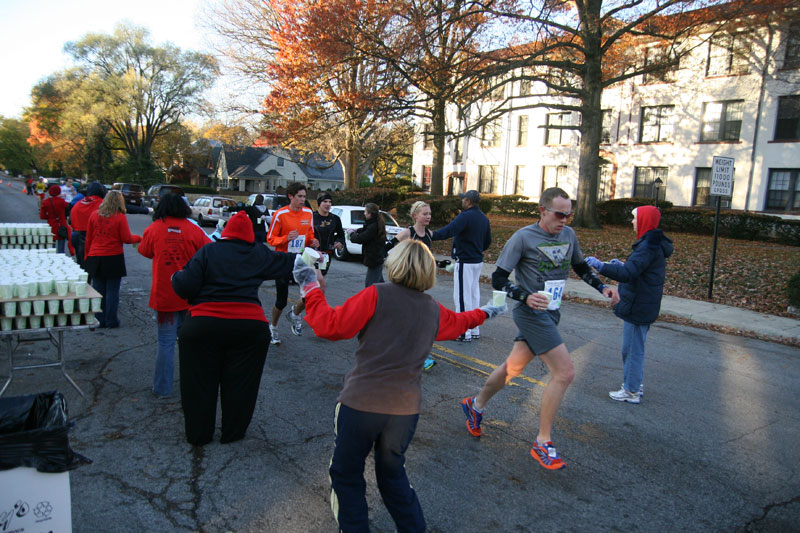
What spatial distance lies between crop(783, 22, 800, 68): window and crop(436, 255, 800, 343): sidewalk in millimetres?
21304

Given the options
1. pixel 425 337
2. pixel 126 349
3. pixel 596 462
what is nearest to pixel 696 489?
pixel 596 462

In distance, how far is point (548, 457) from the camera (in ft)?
12.8

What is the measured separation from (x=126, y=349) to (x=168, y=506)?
377 cm

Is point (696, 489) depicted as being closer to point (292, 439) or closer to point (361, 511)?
point (361, 511)

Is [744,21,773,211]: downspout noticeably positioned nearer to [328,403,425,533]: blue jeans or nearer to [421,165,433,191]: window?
[421,165,433,191]: window

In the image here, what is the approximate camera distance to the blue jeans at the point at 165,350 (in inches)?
190

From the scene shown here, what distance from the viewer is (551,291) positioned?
4070 millimetres

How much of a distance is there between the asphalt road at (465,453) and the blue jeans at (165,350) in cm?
21

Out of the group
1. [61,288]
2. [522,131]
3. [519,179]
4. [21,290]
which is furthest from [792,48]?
[21,290]

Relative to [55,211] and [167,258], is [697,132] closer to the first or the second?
[55,211]

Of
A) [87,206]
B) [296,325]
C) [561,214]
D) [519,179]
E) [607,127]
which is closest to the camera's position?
[561,214]

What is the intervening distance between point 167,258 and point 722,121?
105 feet

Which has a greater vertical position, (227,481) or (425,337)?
(425,337)

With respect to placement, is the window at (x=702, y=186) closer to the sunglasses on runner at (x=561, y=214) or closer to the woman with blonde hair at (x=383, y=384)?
the sunglasses on runner at (x=561, y=214)
